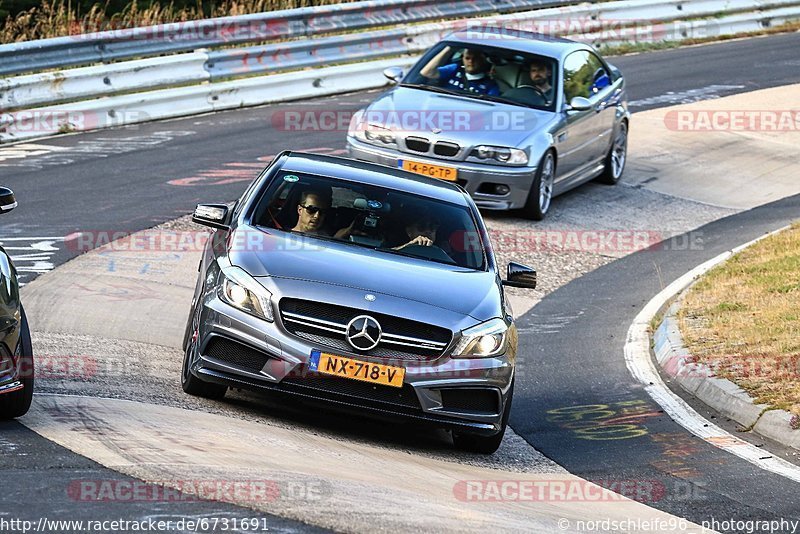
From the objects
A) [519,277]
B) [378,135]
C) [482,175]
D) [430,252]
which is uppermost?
[430,252]

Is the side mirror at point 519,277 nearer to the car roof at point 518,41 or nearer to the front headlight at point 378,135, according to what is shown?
the front headlight at point 378,135

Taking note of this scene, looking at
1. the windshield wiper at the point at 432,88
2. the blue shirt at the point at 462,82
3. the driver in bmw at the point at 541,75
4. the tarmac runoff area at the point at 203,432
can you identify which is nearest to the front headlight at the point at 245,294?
the tarmac runoff area at the point at 203,432

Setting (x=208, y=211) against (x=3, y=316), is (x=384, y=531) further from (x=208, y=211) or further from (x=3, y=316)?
(x=208, y=211)

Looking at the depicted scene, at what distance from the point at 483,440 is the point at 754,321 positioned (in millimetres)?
4050

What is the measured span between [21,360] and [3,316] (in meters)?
0.26

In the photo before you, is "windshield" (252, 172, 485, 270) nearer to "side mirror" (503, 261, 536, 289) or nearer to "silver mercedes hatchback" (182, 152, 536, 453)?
"silver mercedes hatchback" (182, 152, 536, 453)

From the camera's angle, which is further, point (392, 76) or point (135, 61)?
point (135, 61)

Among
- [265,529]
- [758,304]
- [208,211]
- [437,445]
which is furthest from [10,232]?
[265,529]

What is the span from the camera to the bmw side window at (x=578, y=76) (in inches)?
625

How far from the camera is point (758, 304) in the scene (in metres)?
12.1

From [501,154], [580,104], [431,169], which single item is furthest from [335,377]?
[580,104]

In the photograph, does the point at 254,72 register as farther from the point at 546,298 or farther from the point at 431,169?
the point at 546,298

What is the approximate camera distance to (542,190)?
1512 cm

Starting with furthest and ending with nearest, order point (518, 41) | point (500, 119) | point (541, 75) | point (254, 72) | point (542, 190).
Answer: point (254, 72)
point (518, 41)
point (541, 75)
point (542, 190)
point (500, 119)
